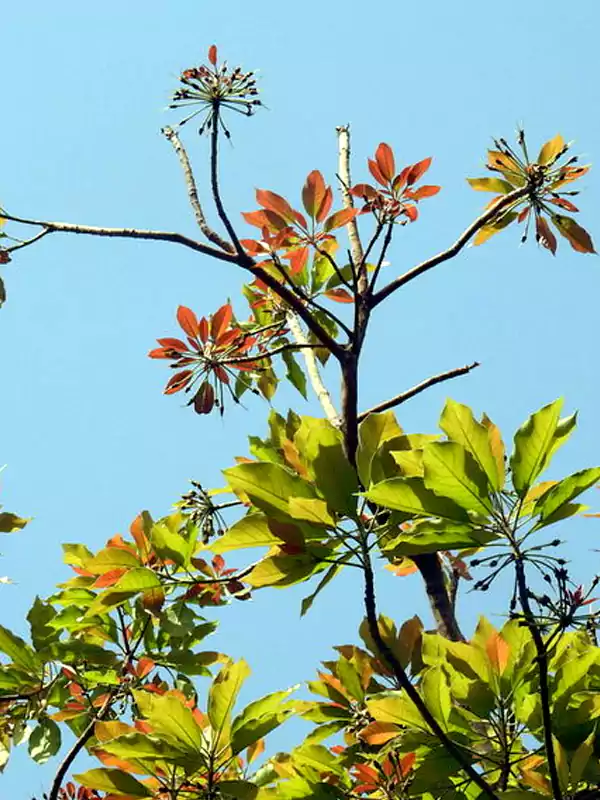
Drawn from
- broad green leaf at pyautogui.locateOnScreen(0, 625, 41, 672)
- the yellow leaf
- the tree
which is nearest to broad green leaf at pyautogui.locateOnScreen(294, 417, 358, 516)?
the tree

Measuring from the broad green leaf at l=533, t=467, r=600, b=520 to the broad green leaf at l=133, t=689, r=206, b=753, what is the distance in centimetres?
105

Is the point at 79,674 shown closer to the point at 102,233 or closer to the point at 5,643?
the point at 5,643

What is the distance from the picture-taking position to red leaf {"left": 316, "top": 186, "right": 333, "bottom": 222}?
10.5ft

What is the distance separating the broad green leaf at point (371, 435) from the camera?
2252 mm

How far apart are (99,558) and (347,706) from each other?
0.86m

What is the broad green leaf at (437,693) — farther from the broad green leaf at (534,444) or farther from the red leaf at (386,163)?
the red leaf at (386,163)

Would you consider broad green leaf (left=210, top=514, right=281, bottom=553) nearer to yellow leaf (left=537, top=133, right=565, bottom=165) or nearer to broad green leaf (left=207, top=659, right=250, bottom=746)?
broad green leaf (left=207, top=659, right=250, bottom=746)

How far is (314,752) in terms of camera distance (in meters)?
2.85

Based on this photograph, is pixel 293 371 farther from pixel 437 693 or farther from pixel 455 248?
pixel 437 693

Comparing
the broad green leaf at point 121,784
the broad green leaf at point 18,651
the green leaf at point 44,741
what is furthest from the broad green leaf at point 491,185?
the green leaf at point 44,741

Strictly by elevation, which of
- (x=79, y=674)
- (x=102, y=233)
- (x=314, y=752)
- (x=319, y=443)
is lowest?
(x=314, y=752)

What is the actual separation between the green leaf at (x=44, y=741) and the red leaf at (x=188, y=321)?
143cm

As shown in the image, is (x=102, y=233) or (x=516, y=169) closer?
(x=102, y=233)

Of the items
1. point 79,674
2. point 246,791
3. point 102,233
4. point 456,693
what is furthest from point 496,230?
point 79,674
